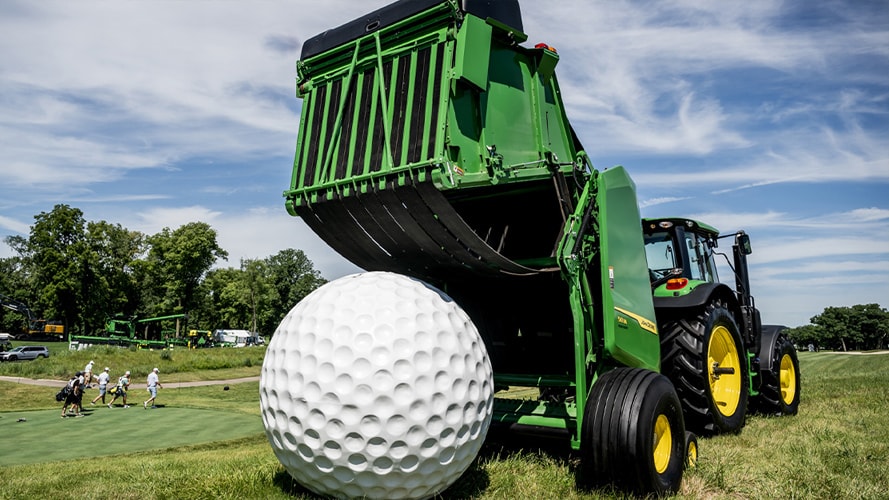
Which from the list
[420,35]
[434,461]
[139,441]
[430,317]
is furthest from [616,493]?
[139,441]

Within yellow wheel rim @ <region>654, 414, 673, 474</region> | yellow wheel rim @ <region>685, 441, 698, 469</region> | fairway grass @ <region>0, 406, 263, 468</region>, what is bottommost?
fairway grass @ <region>0, 406, 263, 468</region>

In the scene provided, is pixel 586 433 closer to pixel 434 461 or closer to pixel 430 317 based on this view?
pixel 434 461

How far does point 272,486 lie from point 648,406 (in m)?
3.30

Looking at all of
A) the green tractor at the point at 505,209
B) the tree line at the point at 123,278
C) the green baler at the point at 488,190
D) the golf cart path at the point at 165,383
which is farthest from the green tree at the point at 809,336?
the green baler at the point at 488,190

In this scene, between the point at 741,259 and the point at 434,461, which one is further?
the point at 741,259

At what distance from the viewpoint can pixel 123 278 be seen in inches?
2467

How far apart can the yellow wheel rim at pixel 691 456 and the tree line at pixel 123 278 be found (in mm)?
62042

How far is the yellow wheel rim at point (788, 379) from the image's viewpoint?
10219mm

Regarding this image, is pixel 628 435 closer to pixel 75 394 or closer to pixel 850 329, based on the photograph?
pixel 75 394

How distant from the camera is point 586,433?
15.9ft

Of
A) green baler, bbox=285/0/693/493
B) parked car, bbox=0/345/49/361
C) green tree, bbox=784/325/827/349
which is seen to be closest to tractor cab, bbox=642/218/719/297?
green baler, bbox=285/0/693/493

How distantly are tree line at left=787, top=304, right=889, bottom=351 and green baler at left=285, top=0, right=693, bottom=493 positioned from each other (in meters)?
104

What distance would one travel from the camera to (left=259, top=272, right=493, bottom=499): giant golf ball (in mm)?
4449

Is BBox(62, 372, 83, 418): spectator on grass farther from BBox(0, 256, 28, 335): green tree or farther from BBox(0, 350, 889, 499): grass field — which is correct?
BBox(0, 256, 28, 335): green tree
